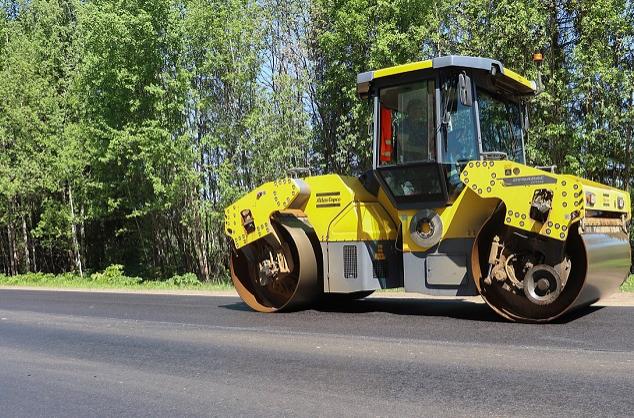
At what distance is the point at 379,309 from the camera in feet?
30.5

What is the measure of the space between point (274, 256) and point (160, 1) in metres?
13.0

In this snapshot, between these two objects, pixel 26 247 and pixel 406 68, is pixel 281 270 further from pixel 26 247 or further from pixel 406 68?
pixel 26 247

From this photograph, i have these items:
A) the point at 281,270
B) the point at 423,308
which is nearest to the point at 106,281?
the point at 281,270

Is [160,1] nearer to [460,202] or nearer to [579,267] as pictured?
[460,202]

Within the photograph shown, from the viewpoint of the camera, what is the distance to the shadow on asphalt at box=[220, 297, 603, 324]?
25.8ft

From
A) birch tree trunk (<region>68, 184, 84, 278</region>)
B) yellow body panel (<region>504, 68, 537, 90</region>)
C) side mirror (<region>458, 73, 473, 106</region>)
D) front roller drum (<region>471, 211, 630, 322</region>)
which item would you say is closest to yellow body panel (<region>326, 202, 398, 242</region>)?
front roller drum (<region>471, 211, 630, 322</region>)

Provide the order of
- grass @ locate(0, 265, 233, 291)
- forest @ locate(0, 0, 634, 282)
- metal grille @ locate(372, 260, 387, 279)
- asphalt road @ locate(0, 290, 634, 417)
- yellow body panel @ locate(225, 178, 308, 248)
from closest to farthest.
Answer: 1. asphalt road @ locate(0, 290, 634, 417)
2. metal grille @ locate(372, 260, 387, 279)
3. yellow body panel @ locate(225, 178, 308, 248)
4. forest @ locate(0, 0, 634, 282)
5. grass @ locate(0, 265, 233, 291)

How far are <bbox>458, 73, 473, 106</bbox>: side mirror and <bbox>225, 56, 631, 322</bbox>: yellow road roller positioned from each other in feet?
0.08

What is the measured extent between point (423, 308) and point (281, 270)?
2.14 meters

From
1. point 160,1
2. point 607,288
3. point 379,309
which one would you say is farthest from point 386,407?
point 160,1

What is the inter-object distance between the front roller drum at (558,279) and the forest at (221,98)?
782 cm

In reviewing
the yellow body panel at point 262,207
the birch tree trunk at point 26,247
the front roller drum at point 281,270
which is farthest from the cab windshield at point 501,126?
the birch tree trunk at point 26,247

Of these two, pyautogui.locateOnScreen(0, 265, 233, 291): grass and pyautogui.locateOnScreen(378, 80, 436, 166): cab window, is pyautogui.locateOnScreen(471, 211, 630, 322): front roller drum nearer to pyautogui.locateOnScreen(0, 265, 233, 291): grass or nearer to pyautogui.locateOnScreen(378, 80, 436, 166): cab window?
pyautogui.locateOnScreen(378, 80, 436, 166): cab window

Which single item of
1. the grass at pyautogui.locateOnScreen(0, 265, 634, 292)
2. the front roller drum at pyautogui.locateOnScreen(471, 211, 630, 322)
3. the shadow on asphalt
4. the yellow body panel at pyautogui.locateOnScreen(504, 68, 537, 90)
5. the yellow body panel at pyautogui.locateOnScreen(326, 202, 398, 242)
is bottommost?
the grass at pyautogui.locateOnScreen(0, 265, 634, 292)
